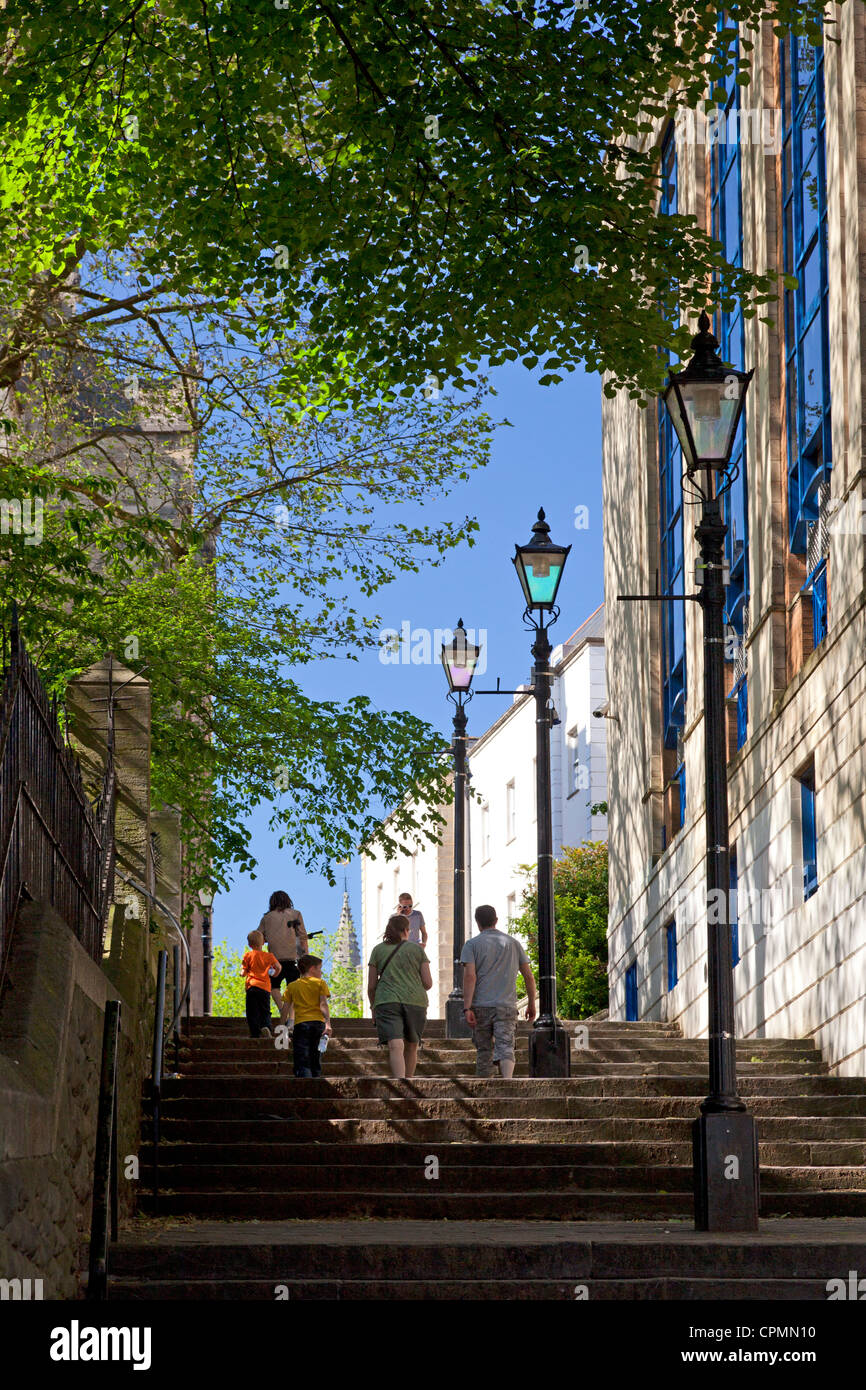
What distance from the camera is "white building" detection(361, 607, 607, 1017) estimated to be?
4506cm

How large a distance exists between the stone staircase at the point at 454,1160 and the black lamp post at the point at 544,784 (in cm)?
162

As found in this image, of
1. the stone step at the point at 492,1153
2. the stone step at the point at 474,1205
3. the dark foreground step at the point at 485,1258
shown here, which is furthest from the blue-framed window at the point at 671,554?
the dark foreground step at the point at 485,1258

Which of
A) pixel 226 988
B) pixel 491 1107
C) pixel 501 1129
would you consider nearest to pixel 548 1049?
pixel 491 1107

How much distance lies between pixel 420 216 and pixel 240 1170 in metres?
6.20

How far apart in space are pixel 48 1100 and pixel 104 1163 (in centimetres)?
77

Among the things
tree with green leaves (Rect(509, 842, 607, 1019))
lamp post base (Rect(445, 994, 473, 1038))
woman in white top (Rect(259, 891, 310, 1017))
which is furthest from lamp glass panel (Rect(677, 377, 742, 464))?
tree with green leaves (Rect(509, 842, 607, 1019))

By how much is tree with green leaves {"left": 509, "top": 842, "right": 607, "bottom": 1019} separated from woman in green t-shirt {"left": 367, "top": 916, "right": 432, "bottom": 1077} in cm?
2049

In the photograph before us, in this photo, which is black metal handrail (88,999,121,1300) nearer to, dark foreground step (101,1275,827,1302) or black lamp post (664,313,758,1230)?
dark foreground step (101,1275,827,1302)

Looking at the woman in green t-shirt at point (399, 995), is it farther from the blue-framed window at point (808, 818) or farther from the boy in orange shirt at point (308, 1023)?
the blue-framed window at point (808, 818)

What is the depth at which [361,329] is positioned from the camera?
39.7 ft

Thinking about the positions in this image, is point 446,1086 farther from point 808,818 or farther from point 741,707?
point 741,707

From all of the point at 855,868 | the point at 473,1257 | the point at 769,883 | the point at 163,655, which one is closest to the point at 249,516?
the point at 163,655

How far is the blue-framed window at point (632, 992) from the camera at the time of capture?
29.6 meters

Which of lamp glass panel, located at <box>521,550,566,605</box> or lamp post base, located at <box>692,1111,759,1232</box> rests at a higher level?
lamp glass panel, located at <box>521,550,566,605</box>
